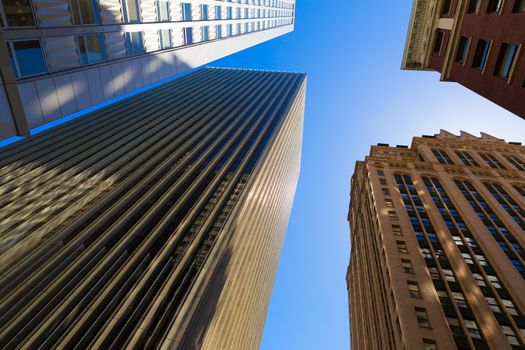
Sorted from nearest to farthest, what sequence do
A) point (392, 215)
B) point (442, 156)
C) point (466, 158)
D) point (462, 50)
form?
point (462, 50), point (392, 215), point (466, 158), point (442, 156)

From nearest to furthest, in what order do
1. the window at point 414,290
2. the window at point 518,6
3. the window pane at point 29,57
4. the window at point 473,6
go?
the window pane at point 29,57, the window at point 518,6, the window at point 473,6, the window at point 414,290

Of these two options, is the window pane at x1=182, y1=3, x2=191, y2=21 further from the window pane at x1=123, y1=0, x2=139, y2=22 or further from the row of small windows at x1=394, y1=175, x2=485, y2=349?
the row of small windows at x1=394, y1=175, x2=485, y2=349

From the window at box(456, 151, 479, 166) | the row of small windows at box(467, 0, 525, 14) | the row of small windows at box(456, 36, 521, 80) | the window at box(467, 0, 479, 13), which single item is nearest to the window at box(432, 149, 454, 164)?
the window at box(456, 151, 479, 166)

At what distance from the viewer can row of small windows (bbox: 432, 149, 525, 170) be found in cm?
7306

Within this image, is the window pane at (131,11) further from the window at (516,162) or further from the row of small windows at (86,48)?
the window at (516,162)

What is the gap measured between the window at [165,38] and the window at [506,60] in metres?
25.6

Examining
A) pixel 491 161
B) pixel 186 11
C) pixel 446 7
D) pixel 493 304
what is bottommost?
pixel 491 161

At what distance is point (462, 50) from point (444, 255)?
29.0 metres

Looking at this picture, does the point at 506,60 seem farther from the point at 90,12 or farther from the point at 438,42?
Result: the point at 90,12

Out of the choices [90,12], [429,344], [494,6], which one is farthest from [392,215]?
[90,12]

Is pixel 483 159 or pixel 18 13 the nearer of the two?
pixel 18 13

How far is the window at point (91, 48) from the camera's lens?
62.1 ft

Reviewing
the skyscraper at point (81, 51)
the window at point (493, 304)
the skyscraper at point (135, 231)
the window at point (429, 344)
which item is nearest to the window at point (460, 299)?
the window at point (493, 304)

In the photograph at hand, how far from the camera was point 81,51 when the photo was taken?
744 inches
